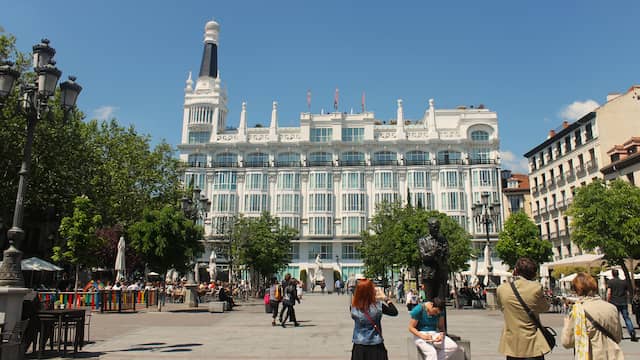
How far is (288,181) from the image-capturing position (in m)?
65.9

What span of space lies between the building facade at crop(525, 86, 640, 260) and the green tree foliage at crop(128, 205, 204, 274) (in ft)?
116

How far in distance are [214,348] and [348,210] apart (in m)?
54.6

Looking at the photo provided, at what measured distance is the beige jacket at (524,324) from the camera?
16.2 ft

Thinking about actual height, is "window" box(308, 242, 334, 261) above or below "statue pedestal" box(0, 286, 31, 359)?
above

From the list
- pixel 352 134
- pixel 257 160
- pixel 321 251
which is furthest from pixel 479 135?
pixel 257 160

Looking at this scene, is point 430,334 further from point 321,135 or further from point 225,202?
point 321,135

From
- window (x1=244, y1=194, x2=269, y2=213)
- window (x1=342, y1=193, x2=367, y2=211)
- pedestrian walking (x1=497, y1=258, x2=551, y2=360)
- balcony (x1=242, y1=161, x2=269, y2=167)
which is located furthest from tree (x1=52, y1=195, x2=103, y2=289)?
window (x1=342, y1=193, x2=367, y2=211)

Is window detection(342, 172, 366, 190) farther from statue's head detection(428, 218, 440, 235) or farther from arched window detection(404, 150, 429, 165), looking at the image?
statue's head detection(428, 218, 440, 235)

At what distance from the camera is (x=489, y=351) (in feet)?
32.3

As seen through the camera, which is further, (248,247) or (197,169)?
(197,169)

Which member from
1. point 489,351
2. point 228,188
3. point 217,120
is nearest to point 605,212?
point 489,351

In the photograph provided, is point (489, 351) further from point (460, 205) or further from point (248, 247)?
point (460, 205)

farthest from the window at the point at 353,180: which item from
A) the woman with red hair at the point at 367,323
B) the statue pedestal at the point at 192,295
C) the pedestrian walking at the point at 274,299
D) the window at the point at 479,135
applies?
the woman with red hair at the point at 367,323

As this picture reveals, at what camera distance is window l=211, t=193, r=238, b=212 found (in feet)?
213
